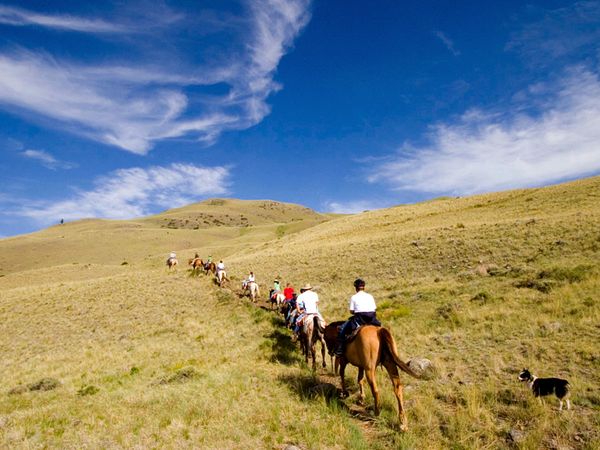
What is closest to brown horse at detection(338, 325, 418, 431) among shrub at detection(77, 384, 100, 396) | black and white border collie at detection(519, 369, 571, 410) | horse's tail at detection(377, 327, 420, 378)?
horse's tail at detection(377, 327, 420, 378)

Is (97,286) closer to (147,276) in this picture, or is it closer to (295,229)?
(147,276)

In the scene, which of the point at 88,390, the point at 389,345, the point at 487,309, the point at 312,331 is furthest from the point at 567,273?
the point at 88,390

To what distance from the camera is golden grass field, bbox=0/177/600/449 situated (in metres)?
8.27

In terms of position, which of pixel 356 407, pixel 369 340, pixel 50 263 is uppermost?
pixel 50 263

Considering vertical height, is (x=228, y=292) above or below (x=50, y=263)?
below

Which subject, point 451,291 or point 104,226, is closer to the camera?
point 451,291

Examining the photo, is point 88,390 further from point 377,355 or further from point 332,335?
point 377,355

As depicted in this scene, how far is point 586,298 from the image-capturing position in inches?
594

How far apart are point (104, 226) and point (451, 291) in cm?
18329

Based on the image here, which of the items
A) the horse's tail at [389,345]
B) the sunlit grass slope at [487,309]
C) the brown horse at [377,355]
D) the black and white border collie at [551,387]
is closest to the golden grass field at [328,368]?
the sunlit grass slope at [487,309]

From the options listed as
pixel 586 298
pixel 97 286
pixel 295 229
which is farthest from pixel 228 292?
pixel 295 229

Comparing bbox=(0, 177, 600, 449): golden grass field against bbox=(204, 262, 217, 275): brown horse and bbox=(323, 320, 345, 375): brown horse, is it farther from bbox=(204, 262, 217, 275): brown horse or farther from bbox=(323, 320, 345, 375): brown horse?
bbox=(204, 262, 217, 275): brown horse

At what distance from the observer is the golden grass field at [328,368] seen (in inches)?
326

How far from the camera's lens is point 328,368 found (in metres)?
14.1
